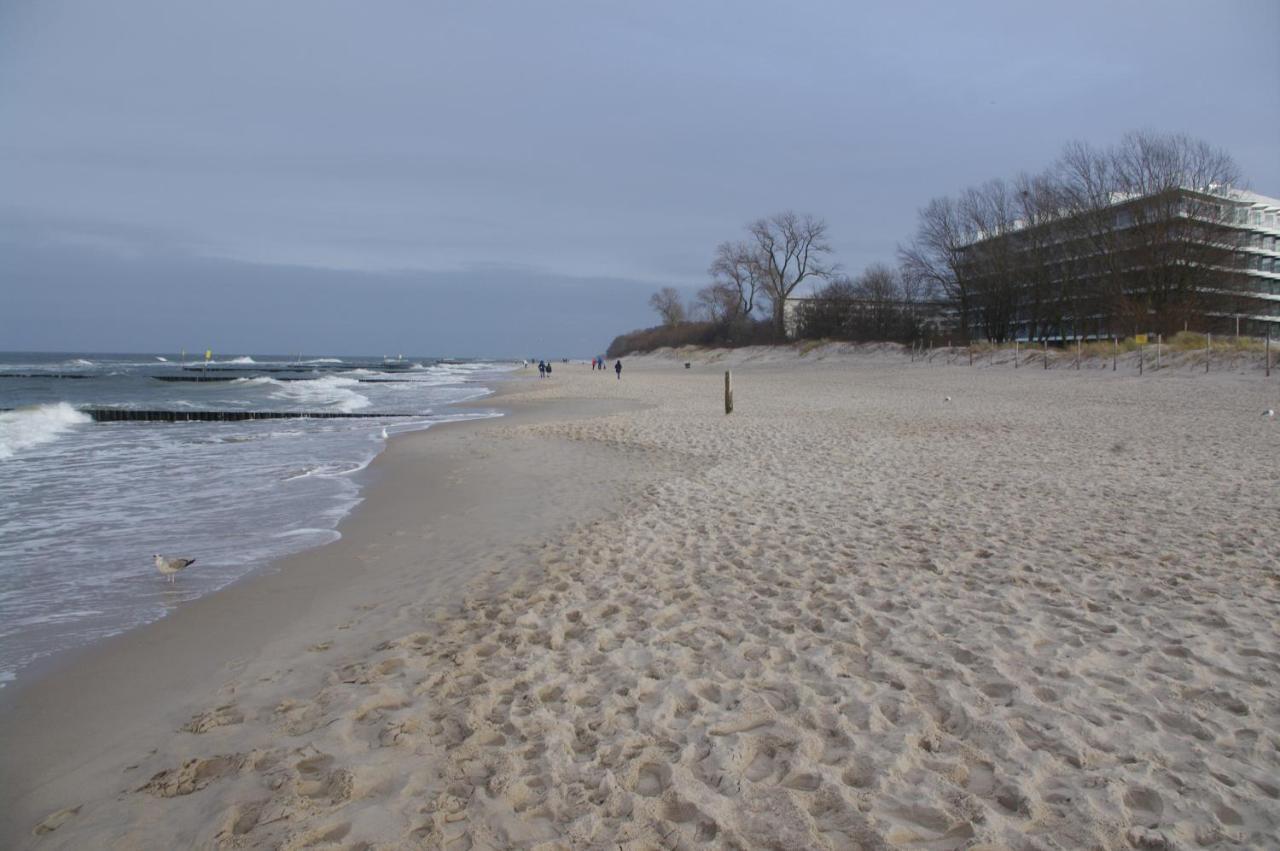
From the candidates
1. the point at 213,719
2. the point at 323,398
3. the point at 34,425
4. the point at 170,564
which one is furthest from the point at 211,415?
the point at 213,719

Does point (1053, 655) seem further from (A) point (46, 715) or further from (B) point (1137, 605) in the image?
(A) point (46, 715)

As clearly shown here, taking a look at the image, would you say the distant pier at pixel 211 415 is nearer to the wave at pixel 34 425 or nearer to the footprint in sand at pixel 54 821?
the wave at pixel 34 425

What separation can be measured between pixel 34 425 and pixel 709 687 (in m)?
22.9

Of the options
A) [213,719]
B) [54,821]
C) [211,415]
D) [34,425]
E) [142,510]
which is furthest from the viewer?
[211,415]

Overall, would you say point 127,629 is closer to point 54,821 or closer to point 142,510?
point 54,821

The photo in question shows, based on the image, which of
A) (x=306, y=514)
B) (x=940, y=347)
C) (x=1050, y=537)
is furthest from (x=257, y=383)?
(x=1050, y=537)

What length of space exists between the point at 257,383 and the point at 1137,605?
1992 inches

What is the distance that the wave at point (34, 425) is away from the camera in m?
15.6

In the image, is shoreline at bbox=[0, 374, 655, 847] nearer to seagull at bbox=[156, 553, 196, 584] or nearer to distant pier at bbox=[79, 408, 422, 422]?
seagull at bbox=[156, 553, 196, 584]

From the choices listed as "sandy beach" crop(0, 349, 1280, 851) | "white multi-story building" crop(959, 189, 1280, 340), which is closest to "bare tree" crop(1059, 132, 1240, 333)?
"white multi-story building" crop(959, 189, 1280, 340)

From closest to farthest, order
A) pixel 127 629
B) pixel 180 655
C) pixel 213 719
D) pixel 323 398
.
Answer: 1. pixel 213 719
2. pixel 180 655
3. pixel 127 629
4. pixel 323 398

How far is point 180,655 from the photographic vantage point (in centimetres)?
465

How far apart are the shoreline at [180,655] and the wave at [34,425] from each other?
38.0ft

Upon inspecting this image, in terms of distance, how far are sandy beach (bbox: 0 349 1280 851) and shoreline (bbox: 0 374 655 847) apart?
0.09 feet
